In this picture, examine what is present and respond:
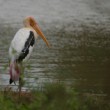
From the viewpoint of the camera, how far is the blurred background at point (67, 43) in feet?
28.9

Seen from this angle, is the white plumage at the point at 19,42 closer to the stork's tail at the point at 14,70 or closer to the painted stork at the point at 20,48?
the painted stork at the point at 20,48

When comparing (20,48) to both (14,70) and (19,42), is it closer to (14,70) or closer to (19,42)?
(19,42)

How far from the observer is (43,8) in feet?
64.4

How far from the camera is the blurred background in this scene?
8820 mm

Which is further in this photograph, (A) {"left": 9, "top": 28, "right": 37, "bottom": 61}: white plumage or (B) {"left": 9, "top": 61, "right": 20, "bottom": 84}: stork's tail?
(A) {"left": 9, "top": 28, "right": 37, "bottom": 61}: white plumage

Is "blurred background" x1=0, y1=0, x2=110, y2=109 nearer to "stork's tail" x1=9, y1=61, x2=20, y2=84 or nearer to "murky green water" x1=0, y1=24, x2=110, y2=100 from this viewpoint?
"murky green water" x1=0, y1=24, x2=110, y2=100

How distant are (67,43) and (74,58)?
73.6 inches

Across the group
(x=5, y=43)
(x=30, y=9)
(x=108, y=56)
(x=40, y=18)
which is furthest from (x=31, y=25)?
(x=30, y=9)

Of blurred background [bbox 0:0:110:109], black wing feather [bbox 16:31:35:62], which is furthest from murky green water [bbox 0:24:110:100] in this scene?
black wing feather [bbox 16:31:35:62]

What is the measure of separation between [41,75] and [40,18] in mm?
7840

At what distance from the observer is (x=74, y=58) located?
11.2m

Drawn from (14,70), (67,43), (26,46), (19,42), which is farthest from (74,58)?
(14,70)

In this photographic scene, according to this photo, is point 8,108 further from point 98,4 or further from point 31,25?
point 98,4

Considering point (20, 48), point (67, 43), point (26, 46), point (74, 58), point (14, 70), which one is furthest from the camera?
point (67, 43)
